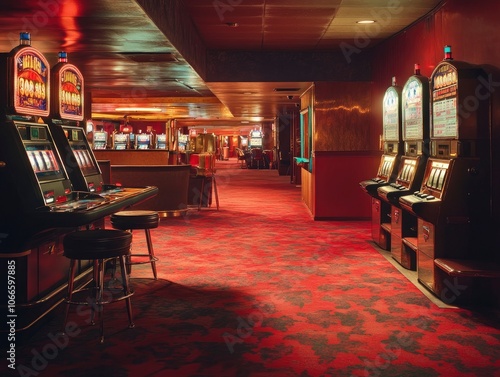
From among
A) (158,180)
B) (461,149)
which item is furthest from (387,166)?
(158,180)

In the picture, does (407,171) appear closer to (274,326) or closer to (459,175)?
(459,175)

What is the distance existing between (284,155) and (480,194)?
Answer: 16255 millimetres

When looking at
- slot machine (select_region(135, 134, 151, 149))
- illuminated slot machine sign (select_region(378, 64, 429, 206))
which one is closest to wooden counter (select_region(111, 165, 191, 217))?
illuminated slot machine sign (select_region(378, 64, 429, 206))

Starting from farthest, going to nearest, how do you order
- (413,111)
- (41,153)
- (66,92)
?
(413,111) < (66,92) < (41,153)

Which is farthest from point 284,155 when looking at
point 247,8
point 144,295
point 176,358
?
point 176,358

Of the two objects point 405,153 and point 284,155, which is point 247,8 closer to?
point 405,153

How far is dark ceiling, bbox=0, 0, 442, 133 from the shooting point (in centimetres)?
455

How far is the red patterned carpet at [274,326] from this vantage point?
3000 millimetres

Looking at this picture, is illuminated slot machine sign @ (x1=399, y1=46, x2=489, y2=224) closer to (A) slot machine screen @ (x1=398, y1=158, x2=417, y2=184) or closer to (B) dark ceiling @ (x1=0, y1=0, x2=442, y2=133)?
(A) slot machine screen @ (x1=398, y1=158, x2=417, y2=184)

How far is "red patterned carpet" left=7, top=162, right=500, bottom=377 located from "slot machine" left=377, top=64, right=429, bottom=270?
10.2 inches

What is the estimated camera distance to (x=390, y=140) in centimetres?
609

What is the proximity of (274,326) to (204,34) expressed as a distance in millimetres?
4883

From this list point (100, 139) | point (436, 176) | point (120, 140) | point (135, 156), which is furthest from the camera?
point (120, 140)

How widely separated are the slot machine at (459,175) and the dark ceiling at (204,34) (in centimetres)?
179
